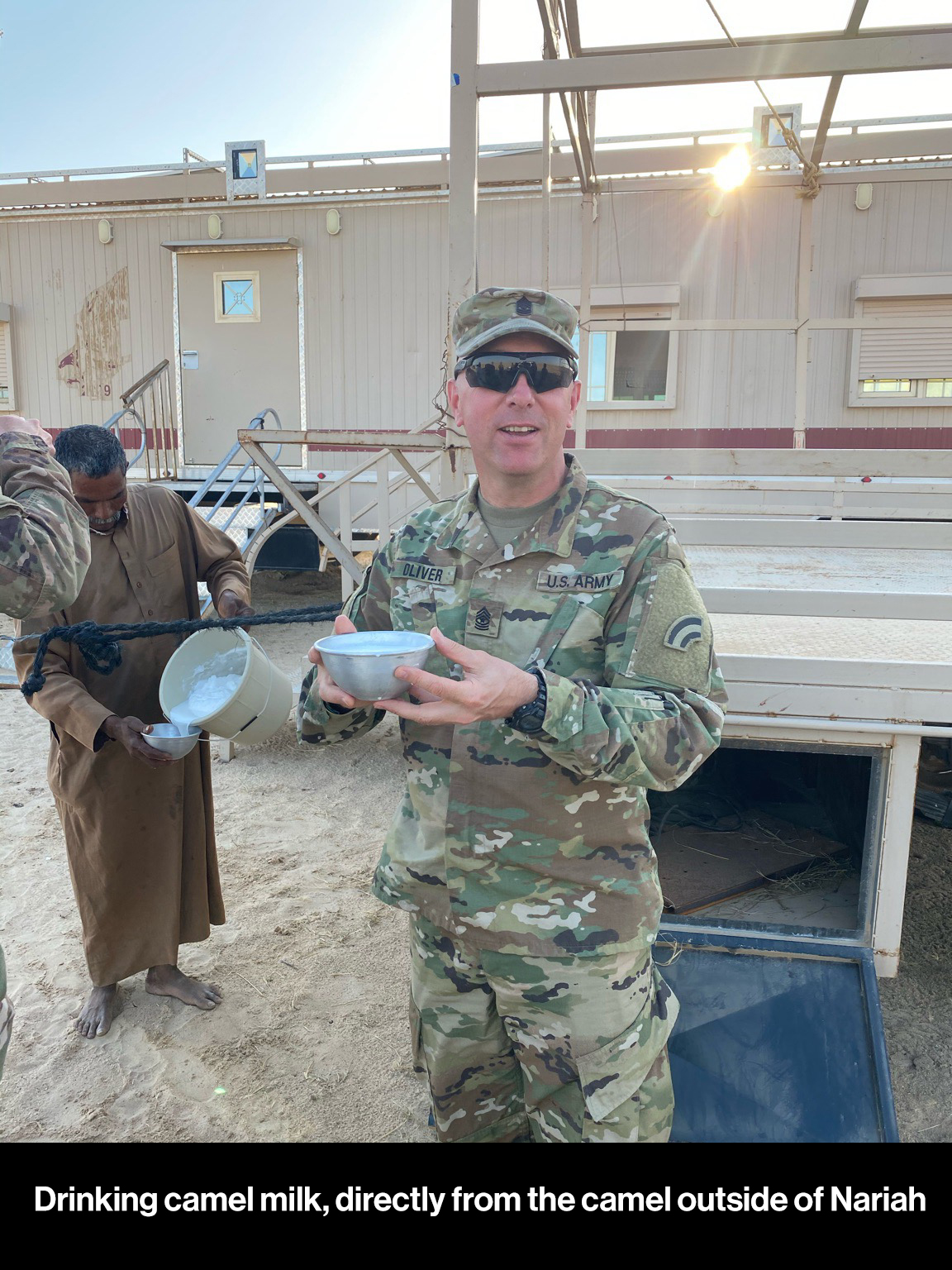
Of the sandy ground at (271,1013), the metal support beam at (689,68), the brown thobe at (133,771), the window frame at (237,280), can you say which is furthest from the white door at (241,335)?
the brown thobe at (133,771)

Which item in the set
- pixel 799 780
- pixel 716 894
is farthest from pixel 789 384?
pixel 716 894

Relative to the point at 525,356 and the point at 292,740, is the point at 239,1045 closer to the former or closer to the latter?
the point at 525,356

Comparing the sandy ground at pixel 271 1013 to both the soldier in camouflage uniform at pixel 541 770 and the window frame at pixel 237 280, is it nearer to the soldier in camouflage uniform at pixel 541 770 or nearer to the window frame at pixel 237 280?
the soldier in camouflage uniform at pixel 541 770

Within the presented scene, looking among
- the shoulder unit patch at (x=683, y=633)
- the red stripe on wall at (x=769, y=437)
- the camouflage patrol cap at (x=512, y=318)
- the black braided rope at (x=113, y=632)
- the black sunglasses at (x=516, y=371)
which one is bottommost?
the black braided rope at (x=113, y=632)

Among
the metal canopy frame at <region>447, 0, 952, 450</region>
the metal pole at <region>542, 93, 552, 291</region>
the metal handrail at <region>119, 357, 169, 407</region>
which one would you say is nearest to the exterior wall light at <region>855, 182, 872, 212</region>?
the metal pole at <region>542, 93, 552, 291</region>

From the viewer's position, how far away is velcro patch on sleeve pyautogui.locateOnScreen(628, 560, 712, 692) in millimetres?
1393

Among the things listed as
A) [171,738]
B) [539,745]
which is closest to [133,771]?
[171,738]

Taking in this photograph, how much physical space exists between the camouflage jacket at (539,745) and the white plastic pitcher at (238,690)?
0.53 metres

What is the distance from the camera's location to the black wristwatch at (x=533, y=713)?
4.11ft

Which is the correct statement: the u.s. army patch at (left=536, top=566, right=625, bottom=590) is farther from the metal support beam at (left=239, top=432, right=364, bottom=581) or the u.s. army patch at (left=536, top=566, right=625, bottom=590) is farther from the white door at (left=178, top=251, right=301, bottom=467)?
the white door at (left=178, top=251, right=301, bottom=467)

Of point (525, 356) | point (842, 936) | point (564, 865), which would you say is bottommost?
point (842, 936)

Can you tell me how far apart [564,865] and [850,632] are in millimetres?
1939

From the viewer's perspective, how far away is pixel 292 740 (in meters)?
5.46

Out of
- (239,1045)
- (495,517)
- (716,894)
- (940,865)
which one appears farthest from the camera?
(940,865)
